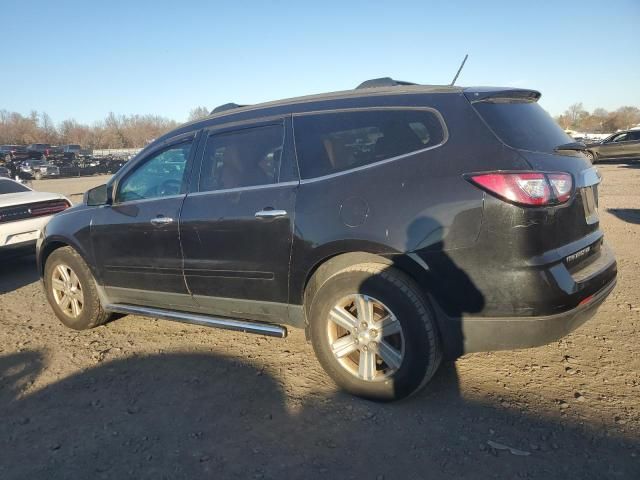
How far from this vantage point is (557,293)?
2.49m

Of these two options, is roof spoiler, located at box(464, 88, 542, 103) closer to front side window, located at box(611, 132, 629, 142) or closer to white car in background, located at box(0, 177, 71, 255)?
white car in background, located at box(0, 177, 71, 255)

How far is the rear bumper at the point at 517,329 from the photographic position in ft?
8.29

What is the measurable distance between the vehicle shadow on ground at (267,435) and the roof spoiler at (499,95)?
71.0 inches

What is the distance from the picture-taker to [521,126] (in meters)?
2.75

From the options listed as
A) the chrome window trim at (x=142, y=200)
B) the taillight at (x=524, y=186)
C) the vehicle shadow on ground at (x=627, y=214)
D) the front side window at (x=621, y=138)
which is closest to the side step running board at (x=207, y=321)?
the chrome window trim at (x=142, y=200)

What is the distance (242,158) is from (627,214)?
7957 mm

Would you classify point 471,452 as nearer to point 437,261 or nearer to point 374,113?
point 437,261

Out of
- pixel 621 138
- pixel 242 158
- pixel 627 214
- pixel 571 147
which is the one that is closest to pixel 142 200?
pixel 242 158

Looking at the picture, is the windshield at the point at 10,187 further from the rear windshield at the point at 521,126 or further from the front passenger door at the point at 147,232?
the rear windshield at the point at 521,126

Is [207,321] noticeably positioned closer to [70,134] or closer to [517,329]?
[517,329]

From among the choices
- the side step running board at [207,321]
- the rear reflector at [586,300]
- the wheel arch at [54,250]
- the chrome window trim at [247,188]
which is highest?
the chrome window trim at [247,188]

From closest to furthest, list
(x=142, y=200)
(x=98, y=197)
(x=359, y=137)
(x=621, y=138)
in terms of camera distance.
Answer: (x=359, y=137) < (x=142, y=200) < (x=98, y=197) < (x=621, y=138)

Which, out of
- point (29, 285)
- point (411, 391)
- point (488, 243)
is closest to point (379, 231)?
point (488, 243)

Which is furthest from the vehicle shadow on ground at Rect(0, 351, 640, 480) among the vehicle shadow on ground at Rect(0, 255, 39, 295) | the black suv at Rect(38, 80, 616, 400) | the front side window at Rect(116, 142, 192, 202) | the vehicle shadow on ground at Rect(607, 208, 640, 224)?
the vehicle shadow on ground at Rect(607, 208, 640, 224)
